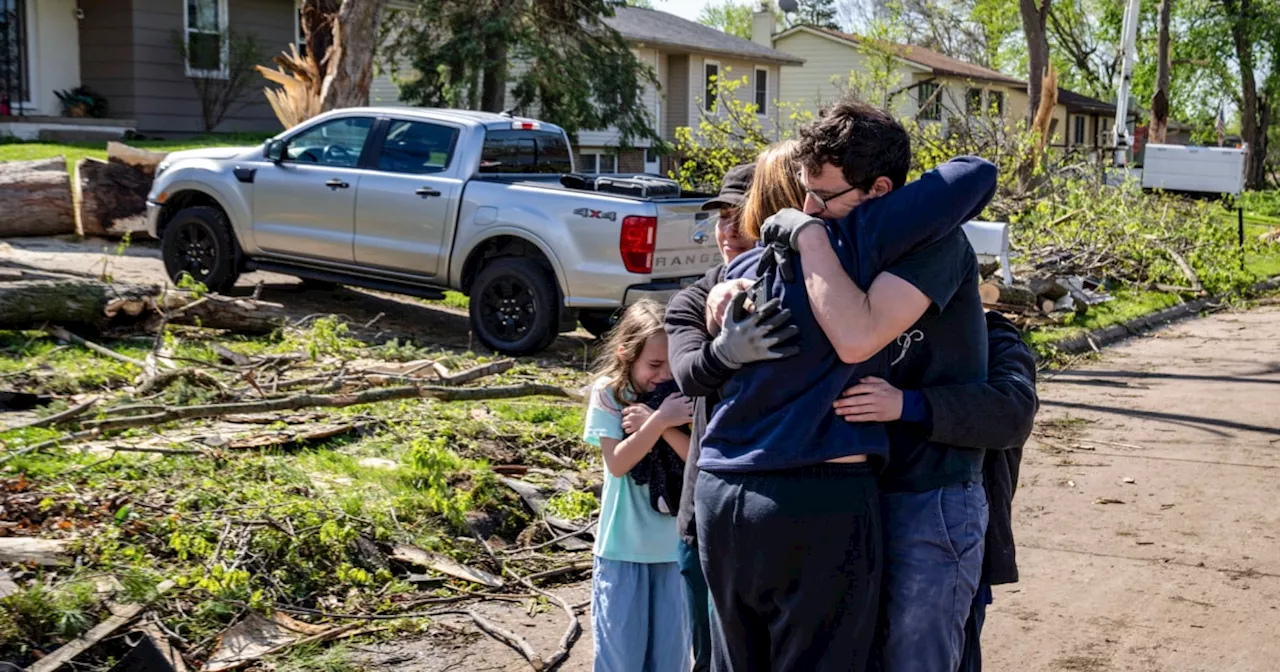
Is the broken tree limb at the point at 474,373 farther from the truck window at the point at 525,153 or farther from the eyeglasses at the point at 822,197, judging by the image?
the eyeglasses at the point at 822,197

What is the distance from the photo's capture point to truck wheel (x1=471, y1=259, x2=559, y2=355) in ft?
36.1

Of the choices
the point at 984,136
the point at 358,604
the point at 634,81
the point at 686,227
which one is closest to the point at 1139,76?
the point at 634,81

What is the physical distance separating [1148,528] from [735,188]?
14.1 feet

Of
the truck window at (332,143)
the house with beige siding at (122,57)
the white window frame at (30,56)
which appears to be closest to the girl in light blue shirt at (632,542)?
the truck window at (332,143)

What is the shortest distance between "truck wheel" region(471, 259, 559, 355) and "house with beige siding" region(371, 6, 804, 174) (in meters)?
21.2

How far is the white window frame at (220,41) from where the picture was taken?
82.4 ft

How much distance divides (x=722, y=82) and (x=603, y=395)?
12.4 metres

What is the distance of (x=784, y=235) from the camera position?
2930 mm

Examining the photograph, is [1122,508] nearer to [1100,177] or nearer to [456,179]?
[456,179]

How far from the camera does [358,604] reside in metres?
5.39

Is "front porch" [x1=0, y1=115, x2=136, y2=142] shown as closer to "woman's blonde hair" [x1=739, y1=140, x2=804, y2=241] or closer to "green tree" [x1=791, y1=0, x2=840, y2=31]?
"woman's blonde hair" [x1=739, y1=140, x2=804, y2=241]

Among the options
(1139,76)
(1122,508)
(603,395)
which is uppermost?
(1139,76)

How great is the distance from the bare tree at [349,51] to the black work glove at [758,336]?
14.6 metres

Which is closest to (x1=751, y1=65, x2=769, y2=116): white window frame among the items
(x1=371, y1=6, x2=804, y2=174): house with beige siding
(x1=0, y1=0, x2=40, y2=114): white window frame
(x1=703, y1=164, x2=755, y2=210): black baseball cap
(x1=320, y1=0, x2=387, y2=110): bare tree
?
(x1=371, y1=6, x2=804, y2=174): house with beige siding
